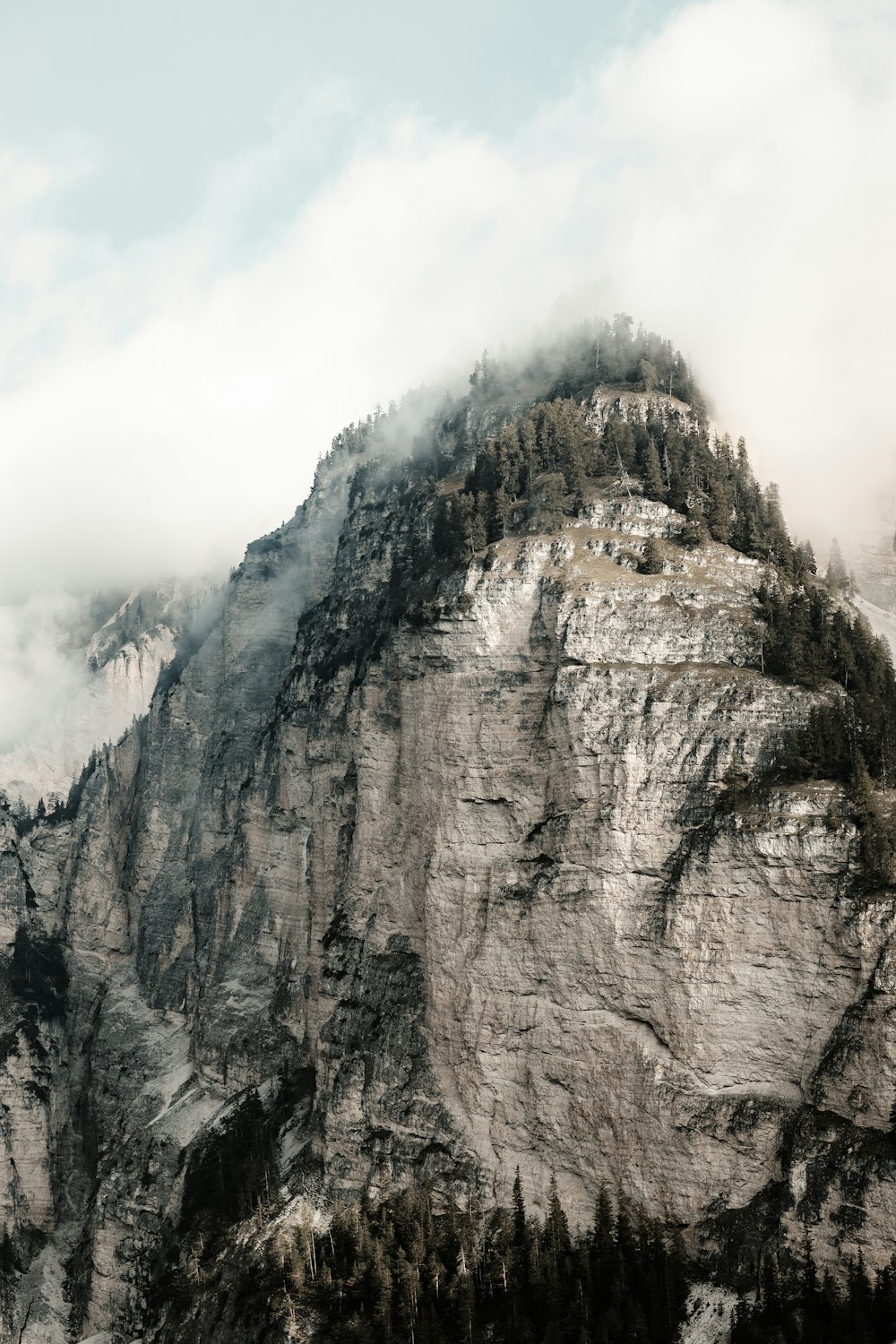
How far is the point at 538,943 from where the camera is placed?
113312 mm

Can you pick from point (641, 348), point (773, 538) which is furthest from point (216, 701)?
point (773, 538)

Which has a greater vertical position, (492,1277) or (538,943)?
(538,943)

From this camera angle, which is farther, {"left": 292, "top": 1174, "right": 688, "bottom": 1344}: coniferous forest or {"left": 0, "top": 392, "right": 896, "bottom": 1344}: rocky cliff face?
{"left": 0, "top": 392, "right": 896, "bottom": 1344}: rocky cliff face

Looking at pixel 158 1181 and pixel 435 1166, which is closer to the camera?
pixel 435 1166

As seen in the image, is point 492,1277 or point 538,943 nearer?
point 492,1277

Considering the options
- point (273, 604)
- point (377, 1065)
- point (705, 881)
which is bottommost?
point (377, 1065)

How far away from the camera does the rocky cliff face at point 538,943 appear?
101562 millimetres

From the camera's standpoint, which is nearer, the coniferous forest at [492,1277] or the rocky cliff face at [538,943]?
the coniferous forest at [492,1277]

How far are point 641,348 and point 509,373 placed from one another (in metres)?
21.3

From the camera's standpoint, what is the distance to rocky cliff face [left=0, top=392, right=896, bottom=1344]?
101562 mm

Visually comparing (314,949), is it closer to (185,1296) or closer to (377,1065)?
(377,1065)

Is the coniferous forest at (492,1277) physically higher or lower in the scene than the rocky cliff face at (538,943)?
lower

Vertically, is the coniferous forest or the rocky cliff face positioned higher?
the rocky cliff face

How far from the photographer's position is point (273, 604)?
196m
